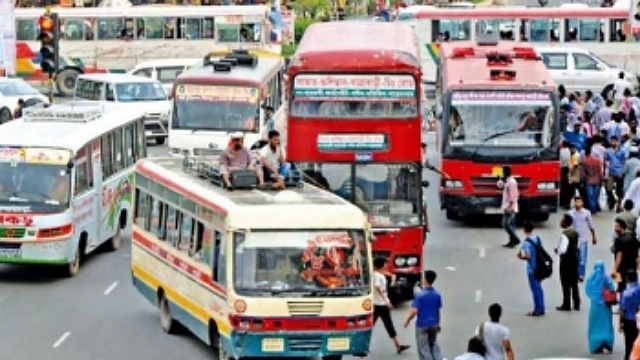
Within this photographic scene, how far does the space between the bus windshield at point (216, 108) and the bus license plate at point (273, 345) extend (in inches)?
749

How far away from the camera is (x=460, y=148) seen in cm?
3497

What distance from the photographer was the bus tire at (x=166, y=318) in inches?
1000

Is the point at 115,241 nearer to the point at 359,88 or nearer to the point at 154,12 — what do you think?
the point at 359,88

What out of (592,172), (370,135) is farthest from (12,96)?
(370,135)

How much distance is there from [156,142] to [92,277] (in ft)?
64.6

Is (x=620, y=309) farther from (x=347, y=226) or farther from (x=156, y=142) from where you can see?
(x=156, y=142)

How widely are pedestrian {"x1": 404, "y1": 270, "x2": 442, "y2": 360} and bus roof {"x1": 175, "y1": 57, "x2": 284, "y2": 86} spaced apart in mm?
18574

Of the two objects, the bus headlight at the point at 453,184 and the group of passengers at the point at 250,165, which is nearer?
the group of passengers at the point at 250,165

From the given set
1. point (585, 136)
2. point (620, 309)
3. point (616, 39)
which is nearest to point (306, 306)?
point (620, 309)

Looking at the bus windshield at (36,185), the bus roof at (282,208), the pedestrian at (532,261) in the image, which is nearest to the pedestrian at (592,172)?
the pedestrian at (532,261)

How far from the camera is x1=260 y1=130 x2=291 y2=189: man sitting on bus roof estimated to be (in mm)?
24203

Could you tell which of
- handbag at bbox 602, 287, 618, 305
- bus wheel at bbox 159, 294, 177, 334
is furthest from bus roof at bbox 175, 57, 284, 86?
handbag at bbox 602, 287, 618, 305

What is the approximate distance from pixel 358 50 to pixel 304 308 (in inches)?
290

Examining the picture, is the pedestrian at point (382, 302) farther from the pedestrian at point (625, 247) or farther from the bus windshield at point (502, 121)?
the bus windshield at point (502, 121)
